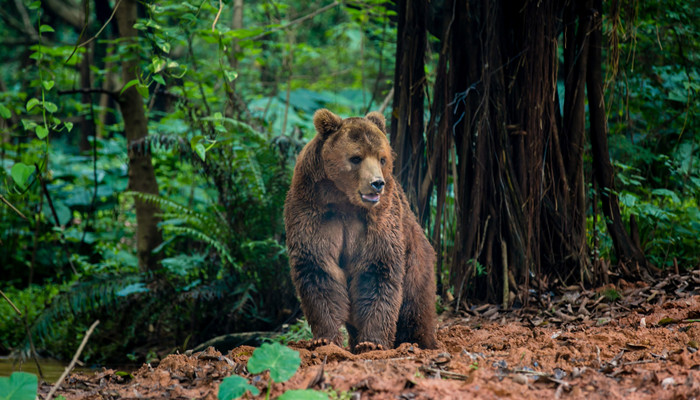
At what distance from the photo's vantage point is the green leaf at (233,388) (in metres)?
2.38

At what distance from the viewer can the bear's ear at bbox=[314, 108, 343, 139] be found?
13.4 feet

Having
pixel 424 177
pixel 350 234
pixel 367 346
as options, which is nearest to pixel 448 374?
pixel 367 346

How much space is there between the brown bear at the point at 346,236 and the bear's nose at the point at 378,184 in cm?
7

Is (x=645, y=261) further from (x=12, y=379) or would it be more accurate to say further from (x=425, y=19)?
(x=12, y=379)

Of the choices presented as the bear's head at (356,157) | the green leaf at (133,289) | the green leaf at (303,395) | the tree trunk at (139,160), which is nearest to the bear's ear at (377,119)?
the bear's head at (356,157)

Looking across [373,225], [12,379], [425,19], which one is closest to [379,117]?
[373,225]

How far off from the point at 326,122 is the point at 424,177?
1855 millimetres

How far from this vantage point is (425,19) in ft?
18.1

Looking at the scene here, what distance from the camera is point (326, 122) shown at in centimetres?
412

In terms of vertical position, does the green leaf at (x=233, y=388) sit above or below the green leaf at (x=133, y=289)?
above

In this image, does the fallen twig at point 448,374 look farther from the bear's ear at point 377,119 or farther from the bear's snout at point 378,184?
the bear's ear at point 377,119

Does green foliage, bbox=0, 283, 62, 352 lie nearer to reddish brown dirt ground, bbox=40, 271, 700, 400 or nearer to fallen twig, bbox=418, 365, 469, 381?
reddish brown dirt ground, bbox=40, 271, 700, 400

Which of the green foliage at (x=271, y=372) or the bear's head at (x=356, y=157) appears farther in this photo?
the bear's head at (x=356, y=157)

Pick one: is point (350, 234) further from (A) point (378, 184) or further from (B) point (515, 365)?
(B) point (515, 365)
